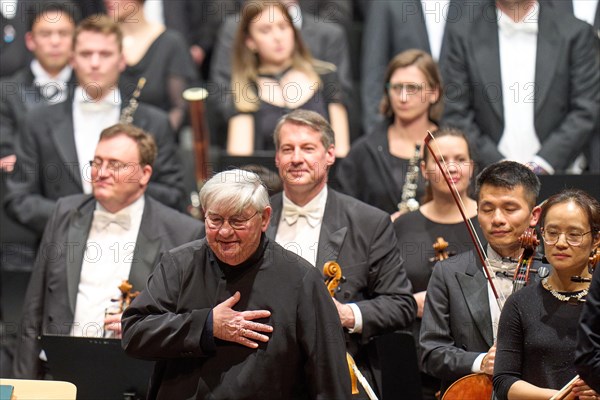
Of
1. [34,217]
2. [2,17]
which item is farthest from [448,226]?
[2,17]

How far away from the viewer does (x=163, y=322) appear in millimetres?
4098

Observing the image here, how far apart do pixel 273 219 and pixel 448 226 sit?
30.3 inches

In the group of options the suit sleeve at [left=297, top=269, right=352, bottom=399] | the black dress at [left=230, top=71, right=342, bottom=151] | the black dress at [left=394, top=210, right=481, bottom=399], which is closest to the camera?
the suit sleeve at [left=297, top=269, right=352, bottom=399]

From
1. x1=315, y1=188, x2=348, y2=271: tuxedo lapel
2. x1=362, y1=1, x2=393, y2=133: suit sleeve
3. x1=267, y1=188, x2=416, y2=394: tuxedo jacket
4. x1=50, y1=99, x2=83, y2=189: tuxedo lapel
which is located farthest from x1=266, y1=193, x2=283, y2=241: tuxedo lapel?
x1=362, y1=1, x2=393, y2=133: suit sleeve

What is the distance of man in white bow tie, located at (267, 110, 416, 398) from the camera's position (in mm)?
4746

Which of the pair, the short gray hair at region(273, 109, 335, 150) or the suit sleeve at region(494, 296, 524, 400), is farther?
the short gray hair at region(273, 109, 335, 150)

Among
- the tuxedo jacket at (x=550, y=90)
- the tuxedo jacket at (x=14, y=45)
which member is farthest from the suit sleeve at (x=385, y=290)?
the tuxedo jacket at (x=14, y=45)

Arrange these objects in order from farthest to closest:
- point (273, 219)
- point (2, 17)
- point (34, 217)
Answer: point (2, 17) < point (34, 217) < point (273, 219)

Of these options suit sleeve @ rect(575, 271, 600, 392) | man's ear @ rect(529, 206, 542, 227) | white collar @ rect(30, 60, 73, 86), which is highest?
white collar @ rect(30, 60, 73, 86)

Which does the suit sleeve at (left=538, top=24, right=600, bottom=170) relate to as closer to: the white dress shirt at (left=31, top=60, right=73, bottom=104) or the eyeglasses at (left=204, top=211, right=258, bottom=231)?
the eyeglasses at (left=204, top=211, right=258, bottom=231)

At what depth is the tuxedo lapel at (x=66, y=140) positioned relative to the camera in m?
6.25

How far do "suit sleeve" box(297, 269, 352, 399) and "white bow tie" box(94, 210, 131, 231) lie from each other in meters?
1.52

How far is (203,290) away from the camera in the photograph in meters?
4.16

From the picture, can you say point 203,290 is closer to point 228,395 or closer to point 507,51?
point 228,395
